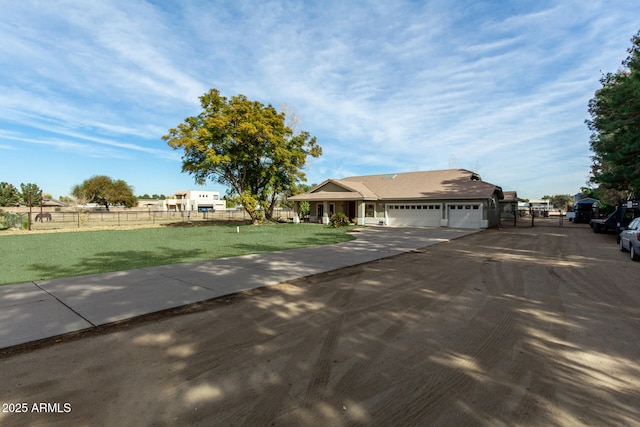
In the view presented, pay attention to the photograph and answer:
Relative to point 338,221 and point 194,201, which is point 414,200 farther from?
point 194,201

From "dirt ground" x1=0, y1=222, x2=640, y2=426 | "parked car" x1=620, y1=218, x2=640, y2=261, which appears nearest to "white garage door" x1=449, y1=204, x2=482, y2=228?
"parked car" x1=620, y1=218, x2=640, y2=261

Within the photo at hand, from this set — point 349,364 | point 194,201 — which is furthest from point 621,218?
point 194,201

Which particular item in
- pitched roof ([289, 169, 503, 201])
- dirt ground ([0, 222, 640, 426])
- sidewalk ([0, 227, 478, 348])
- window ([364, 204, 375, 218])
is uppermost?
pitched roof ([289, 169, 503, 201])

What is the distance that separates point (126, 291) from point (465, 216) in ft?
82.0

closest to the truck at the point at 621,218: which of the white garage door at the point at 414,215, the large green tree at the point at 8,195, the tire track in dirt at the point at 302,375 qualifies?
the white garage door at the point at 414,215

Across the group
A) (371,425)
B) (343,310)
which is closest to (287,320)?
(343,310)

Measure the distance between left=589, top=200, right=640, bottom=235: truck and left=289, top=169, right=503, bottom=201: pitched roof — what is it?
7.17 meters

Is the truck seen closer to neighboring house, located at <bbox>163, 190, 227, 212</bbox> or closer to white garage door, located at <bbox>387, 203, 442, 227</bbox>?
white garage door, located at <bbox>387, 203, 442, 227</bbox>

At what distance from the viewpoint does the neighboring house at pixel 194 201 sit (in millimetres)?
92250

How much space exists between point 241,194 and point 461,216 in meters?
20.1

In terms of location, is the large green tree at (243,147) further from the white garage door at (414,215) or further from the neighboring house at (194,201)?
the neighboring house at (194,201)

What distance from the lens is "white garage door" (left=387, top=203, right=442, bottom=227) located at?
26.4m

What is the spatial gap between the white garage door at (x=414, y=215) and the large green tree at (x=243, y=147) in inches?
406

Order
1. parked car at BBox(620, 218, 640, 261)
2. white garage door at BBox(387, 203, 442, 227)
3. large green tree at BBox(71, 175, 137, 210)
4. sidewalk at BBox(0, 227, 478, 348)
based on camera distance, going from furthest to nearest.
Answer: large green tree at BBox(71, 175, 137, 210) < white garage door at BBox(387, 203, 442, 227) < parked car at BBox(620, 218, 640, 261) < sidewalk at BBox(0, 227, 478, 348)
